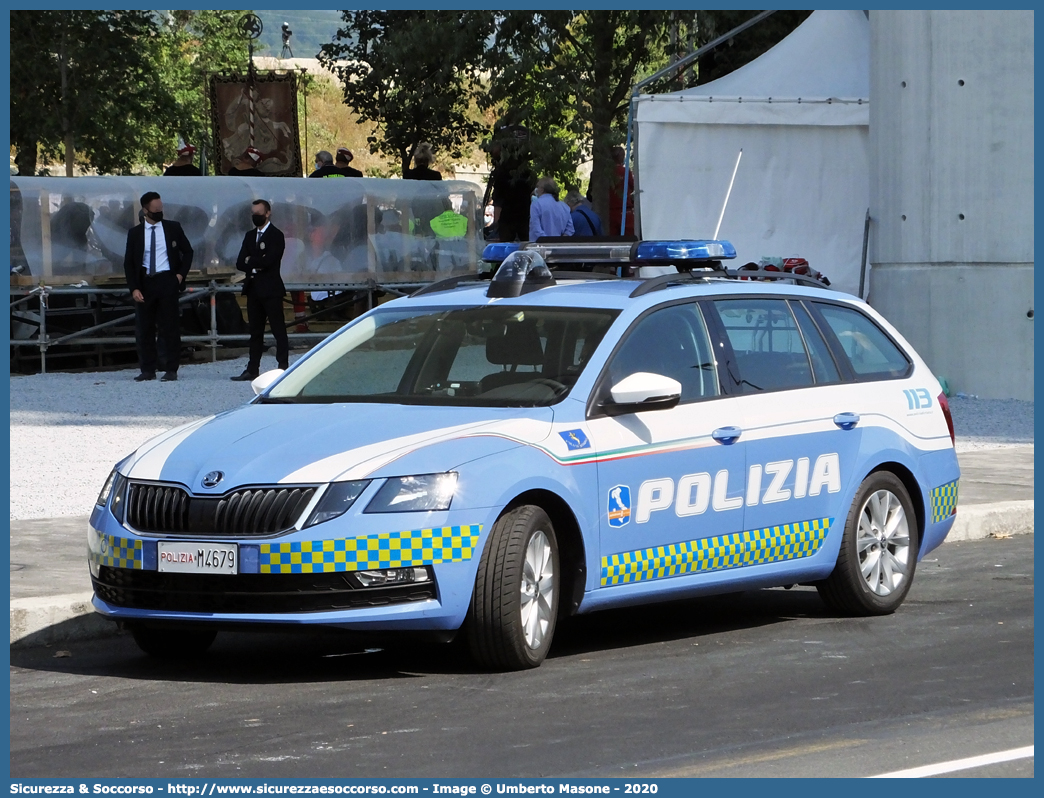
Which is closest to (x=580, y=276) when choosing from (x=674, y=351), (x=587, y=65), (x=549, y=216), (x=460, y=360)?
(x=674, y=351)

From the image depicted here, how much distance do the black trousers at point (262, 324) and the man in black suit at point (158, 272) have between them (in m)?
0.87

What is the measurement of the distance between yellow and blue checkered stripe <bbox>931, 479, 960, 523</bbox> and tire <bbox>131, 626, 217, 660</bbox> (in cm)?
356

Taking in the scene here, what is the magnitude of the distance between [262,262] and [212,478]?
12.9m

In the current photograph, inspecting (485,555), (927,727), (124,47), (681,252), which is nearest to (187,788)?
(485,555)

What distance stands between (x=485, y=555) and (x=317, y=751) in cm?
131

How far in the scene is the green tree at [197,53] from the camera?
5106cm

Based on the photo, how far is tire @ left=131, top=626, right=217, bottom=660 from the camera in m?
7.61

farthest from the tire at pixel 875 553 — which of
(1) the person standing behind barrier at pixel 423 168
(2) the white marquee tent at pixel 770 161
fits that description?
(1) the person standing behind barrier at pixel 423 168

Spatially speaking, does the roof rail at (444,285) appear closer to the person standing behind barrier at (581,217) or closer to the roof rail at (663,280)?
the roof rail at (663,280)

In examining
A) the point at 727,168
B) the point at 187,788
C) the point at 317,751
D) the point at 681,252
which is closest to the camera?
the point at 187,788

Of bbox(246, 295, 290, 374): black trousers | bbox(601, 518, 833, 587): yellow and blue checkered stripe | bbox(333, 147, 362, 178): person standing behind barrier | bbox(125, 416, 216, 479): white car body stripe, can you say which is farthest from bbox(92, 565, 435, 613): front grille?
bbox(333, 147, 362, 178): person standing behind barrier

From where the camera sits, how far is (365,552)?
22.0 feet

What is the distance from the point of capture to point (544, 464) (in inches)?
279

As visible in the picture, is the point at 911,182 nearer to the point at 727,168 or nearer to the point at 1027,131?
the point at 1027,131
